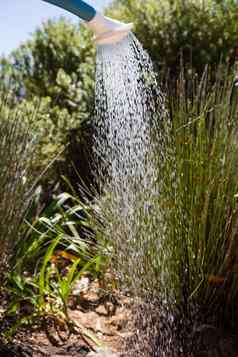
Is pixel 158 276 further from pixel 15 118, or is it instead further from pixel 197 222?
pixel 15 118

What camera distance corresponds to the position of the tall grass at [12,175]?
100 inches

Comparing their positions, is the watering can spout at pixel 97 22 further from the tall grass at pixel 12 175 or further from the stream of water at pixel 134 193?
the tall grass at pixel 12 175

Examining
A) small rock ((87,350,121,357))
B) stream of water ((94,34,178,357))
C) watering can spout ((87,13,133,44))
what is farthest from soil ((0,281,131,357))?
watering can spout ((87,13,133,44))

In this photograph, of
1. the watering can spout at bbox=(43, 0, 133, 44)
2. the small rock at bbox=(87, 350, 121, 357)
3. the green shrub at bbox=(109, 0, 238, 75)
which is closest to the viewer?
the watering can spout at bbox=(43, 0, 133, 44)

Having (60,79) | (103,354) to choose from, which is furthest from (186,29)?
(103,354)

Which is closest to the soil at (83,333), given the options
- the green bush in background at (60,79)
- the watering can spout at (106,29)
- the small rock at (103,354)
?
the small rock at (103,354)

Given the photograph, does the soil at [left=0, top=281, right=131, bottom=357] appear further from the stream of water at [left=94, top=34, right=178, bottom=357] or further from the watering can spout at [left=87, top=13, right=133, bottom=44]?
the watering can spout at [left=87, top=13, right=133, bottom=44]

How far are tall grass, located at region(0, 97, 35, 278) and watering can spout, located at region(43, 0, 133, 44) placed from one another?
2.99ft

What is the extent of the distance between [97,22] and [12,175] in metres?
1.05

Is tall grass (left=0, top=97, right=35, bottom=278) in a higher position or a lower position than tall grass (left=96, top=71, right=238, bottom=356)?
higher

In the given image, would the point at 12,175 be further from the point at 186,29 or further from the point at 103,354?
the point at 186,29

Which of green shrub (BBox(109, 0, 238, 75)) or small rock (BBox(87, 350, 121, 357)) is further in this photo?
green shrub (BBox(109, 0, 238, 75))

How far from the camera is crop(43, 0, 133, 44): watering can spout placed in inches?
62.3

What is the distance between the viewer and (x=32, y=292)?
123 inches
